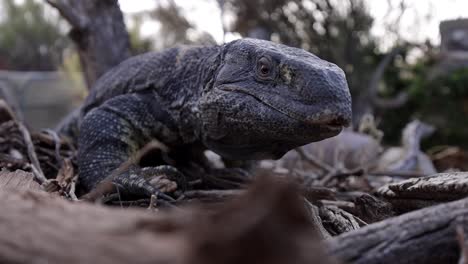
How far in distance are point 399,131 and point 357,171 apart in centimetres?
1271

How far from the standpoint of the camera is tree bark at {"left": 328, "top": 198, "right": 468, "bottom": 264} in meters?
1.15

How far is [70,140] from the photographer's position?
353 cm

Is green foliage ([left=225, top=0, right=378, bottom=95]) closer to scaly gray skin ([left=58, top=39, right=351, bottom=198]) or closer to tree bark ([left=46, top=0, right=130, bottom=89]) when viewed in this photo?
tree bark ([left=46, top=0, right=130, bottom=89])

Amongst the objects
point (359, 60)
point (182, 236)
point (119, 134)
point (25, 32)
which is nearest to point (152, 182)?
point (119, 134)

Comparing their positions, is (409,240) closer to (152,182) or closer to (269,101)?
(269,101)

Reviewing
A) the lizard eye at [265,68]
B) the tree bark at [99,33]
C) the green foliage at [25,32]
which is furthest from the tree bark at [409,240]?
the green foliage at [25,32]

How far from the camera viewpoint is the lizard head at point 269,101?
2088 millimetres

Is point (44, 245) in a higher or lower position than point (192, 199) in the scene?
Result: higher

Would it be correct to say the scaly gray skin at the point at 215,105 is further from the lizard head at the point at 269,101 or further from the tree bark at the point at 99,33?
the tree bark at the point at 99,33

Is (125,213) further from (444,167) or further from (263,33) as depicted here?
(263,33)

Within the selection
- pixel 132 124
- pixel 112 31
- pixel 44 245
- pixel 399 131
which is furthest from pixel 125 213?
pixel 399 131

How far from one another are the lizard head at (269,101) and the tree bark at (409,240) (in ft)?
2.79

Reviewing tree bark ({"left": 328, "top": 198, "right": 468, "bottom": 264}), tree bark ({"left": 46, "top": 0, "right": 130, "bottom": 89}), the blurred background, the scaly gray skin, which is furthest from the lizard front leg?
the blurred background

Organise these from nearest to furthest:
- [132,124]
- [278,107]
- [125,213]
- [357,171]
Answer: [125,213]
[278,107]
[132,124]
[357,171]
